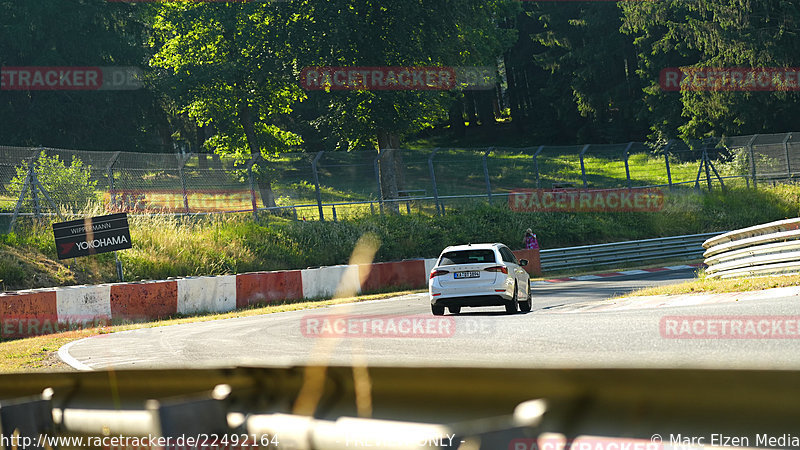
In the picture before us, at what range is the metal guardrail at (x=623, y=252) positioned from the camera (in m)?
31.8

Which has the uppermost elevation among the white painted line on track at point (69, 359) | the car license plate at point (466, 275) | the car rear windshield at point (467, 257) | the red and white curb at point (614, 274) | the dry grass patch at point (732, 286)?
the car rear windshield at point (467, 257)

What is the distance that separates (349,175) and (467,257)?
13354 mm

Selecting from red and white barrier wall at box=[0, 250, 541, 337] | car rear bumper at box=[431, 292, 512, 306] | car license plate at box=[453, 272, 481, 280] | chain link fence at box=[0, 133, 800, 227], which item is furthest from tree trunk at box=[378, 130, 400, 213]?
car rear bumper at box=[431, 292, 512, 306]

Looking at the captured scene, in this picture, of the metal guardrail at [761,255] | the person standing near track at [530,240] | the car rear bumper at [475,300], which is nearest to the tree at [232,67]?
the person standing near track at [530,240]

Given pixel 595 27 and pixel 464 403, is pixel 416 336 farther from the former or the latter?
pixel 595 27

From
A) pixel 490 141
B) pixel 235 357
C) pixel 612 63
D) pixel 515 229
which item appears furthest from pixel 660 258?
pixel 490 141

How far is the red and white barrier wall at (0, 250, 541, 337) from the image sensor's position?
17969 millimetres

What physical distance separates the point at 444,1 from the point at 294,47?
642 cm

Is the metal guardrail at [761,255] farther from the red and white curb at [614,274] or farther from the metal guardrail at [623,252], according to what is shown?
the metal guardrail at [623,252]

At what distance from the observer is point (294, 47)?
37.8m

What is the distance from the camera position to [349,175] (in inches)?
1169

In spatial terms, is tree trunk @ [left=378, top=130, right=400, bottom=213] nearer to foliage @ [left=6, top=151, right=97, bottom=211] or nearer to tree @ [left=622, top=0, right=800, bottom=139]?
foliage @ [left=6, top=151, right=97, bottom=211]

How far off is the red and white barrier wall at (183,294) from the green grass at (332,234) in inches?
101

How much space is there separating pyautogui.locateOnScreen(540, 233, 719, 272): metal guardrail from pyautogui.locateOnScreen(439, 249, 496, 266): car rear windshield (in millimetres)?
15041
